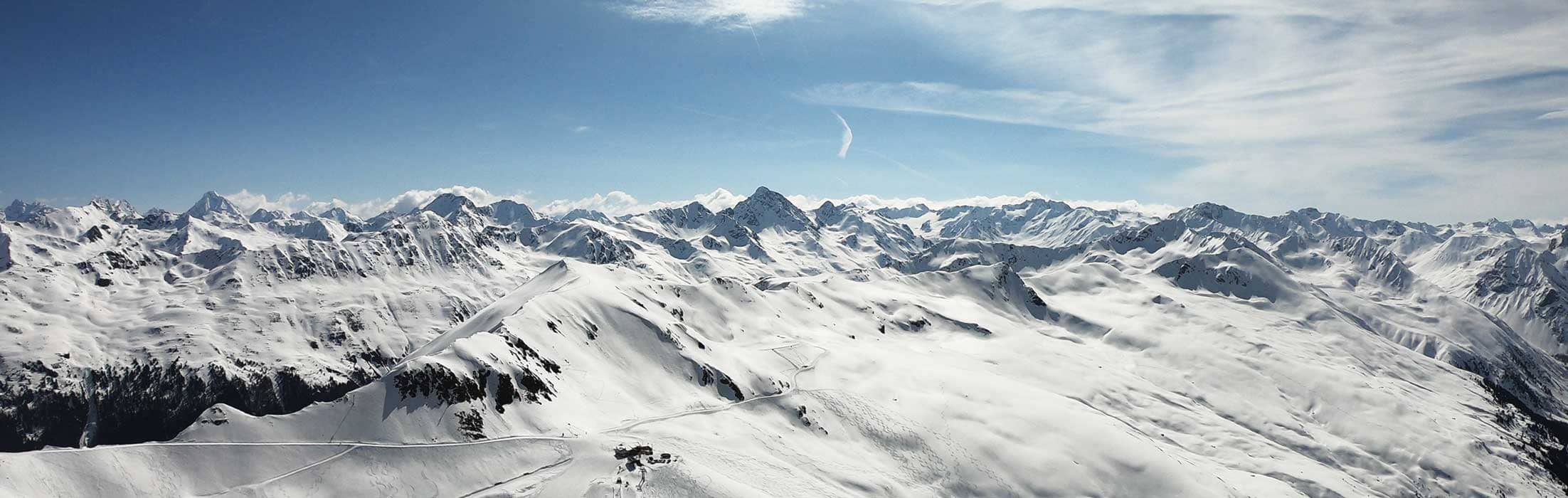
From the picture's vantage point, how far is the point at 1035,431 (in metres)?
116

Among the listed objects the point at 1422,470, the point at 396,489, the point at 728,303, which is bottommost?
the point at 1422,470

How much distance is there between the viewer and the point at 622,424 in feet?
276

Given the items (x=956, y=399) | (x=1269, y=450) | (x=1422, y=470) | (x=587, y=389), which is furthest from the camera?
(x=1422, y=470)

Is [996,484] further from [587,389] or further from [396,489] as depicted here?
[396,489]

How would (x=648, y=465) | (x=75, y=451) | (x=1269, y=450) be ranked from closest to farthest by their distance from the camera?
1. (x=75, y=451)
2. (x=648, y=465)
3. (x=1269, y=450)

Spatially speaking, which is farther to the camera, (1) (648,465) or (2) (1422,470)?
(2) (1422,470)

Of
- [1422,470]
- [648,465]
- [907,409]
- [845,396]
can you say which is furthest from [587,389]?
[1422,470]

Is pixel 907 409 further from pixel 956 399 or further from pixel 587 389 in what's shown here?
pixel 587 389

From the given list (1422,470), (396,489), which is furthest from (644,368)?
(1422,470)

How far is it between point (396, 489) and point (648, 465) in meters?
22.7

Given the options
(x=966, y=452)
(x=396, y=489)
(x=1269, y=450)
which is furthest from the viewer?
(x=1269, y=450)

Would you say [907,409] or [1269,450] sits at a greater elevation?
[907,409]

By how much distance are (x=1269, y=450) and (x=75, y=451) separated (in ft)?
712

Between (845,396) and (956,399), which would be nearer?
(845,396)
